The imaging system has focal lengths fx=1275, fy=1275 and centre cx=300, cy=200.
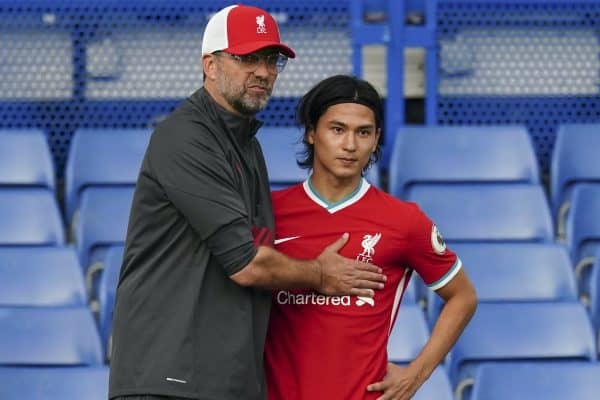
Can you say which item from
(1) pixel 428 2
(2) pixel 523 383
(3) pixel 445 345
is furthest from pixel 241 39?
(1) pixel 428 2

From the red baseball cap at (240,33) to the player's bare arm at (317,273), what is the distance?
487 mm

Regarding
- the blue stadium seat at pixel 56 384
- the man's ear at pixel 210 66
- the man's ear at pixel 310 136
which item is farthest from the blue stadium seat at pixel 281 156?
the man's ear at pixel 210 66

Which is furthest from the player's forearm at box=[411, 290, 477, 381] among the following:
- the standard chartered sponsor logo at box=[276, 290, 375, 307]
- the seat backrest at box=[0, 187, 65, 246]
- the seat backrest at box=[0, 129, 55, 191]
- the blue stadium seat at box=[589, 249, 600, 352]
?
the seat backrest at box=[0, 129, 55, 191]

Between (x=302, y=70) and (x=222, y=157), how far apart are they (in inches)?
120

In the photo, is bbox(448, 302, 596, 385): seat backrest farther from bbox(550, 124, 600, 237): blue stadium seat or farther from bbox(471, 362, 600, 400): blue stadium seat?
bbox(550, 124, 600, 237): blue stadium seat

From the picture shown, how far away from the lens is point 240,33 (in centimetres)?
305

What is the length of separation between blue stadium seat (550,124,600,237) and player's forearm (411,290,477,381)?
97.9 inches

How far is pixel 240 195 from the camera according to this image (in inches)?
119

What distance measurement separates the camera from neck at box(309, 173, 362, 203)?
320cm

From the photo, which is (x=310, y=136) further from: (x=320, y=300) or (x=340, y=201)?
(x=320, y=300)

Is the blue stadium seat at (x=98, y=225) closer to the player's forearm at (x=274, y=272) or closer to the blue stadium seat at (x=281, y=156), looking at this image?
the blue stadium seat at (x=281, y=156)

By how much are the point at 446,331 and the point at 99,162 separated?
8.68 feet

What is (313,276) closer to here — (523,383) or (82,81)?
(523,383)

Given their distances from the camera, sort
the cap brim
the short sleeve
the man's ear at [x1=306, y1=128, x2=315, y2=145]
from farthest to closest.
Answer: the man's ear at [x1=306, y1=128, x2=315, y2=145]
the short sleeve
the cap brim
